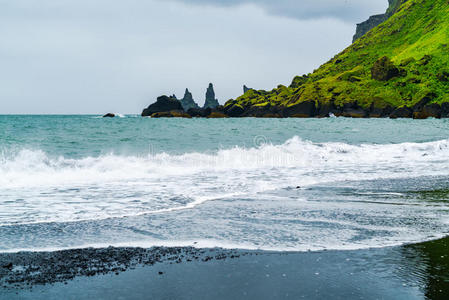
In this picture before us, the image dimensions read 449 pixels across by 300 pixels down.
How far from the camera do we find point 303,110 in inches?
4761

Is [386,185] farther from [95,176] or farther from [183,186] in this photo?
[95,176]

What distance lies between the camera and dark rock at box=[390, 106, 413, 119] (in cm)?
10491

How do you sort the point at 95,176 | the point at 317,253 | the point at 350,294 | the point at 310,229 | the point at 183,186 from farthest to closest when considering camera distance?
the point at 95,176 < the point at 183,186 < the point at 310,229 < the point at 317,253 < the point at 350,294

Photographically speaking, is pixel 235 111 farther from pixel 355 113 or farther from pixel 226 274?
pixel 226 274

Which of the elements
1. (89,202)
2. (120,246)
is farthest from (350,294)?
(89,202)

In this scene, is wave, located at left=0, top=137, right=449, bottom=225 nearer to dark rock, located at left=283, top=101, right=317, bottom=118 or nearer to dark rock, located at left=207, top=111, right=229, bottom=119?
dark rock, located at left=283, top=101, right=317, bottom=118

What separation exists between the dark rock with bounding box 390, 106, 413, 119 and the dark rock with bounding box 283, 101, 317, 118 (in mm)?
23823

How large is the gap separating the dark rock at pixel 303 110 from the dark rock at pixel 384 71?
33.4 metres

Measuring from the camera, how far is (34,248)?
614cm

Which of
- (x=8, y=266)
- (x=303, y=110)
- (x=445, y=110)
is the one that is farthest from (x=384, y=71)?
(x=8, y=266)

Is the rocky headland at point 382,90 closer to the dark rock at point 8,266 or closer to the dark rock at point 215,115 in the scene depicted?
the dark rock at point 215,115

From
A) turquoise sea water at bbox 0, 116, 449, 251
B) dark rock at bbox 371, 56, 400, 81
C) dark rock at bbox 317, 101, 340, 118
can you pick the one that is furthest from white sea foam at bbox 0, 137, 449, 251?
dark rock at bbox 371, 56, 400, 81

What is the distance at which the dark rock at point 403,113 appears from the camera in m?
105

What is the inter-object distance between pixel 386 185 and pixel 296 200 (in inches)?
175
